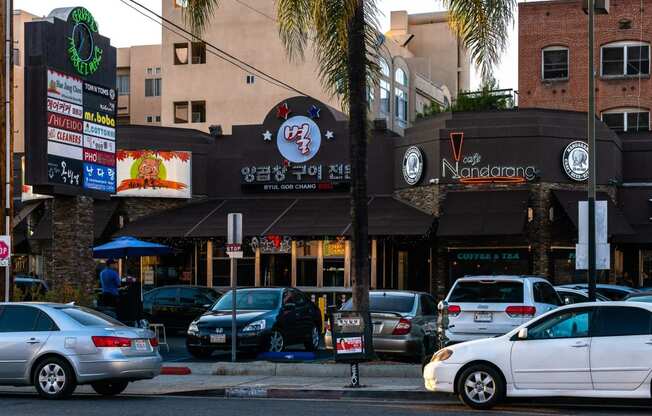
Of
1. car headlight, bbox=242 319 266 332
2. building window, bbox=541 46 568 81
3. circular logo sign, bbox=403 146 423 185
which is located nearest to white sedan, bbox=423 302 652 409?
car headlight, bbox=242 319 266 332

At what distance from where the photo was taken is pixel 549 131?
3244 centimetres

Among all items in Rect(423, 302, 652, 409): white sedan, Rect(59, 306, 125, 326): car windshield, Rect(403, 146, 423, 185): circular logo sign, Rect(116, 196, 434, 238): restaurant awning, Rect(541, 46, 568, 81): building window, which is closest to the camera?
Rect(423, 302, 652, 409): white sedan

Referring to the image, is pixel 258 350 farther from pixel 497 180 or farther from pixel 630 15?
pixel 630 15

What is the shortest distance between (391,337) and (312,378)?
2.08 metres

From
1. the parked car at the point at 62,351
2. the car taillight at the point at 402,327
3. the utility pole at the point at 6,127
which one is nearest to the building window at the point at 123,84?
the utility pole at the point at 6,127

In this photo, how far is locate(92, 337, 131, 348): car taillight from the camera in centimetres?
1569

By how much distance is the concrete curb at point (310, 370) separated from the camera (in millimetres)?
18844

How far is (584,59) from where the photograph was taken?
49.6m

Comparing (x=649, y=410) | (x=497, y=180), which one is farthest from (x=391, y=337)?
(x=497, y=180)

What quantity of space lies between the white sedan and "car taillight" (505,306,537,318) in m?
4.39

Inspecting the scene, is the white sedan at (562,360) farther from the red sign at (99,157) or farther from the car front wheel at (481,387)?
the red sign at (99,157)

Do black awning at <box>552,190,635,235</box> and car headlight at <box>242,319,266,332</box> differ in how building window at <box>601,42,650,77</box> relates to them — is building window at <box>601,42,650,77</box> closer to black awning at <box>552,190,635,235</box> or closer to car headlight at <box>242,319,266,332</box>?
black awning at <box>552,190,635,235</box>

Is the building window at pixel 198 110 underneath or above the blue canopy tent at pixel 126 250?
→ above

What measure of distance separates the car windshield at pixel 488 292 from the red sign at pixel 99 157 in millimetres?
9755
